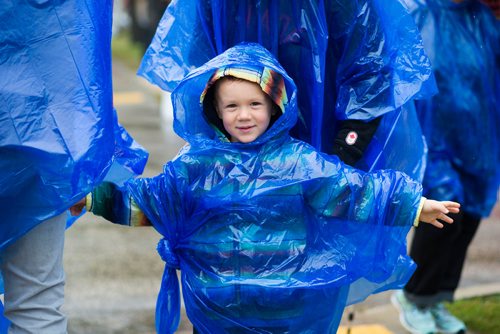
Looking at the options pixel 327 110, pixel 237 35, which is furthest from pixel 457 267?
pixel 237 35

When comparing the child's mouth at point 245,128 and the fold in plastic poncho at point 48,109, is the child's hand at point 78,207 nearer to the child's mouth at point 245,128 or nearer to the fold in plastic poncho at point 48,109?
the fold in plastic poncho at point 48,109

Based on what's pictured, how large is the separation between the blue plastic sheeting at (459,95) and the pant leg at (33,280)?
1.84 metres

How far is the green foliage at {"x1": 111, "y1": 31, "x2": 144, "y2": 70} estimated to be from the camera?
17.7 m

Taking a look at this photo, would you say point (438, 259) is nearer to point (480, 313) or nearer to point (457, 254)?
point (457, 254)

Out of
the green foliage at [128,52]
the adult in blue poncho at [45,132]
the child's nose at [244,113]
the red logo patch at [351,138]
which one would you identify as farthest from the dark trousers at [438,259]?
the green foliage at [128,52]

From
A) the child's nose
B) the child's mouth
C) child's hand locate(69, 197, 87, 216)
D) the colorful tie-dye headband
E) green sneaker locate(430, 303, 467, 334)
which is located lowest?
green sneaker locate(430, 303, 467, 334)

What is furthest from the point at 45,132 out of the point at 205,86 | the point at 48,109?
the point at 205,86

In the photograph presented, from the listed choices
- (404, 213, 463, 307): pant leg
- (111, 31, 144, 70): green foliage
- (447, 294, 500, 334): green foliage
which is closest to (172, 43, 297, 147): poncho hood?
(404, 213, 463, 307): pant leg

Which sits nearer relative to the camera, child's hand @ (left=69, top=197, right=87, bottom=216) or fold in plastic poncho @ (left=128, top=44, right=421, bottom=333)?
fold in plastic poncho @ (left=128, top=44, right=421, bottom=333)

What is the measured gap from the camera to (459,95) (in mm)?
3955

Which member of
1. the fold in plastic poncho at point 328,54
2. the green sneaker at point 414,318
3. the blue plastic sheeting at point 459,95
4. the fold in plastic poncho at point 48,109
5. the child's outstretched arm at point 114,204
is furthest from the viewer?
the green sneaker at point 414,318

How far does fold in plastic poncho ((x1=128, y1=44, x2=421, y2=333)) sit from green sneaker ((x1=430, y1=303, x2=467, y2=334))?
1457 millimetres

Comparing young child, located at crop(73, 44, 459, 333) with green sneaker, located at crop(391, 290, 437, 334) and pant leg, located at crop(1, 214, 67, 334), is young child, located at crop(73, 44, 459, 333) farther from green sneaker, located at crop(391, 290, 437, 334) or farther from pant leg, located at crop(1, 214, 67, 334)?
green sneaker, located at crop(391, 290, 437, 334)

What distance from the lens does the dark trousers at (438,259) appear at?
416cm
